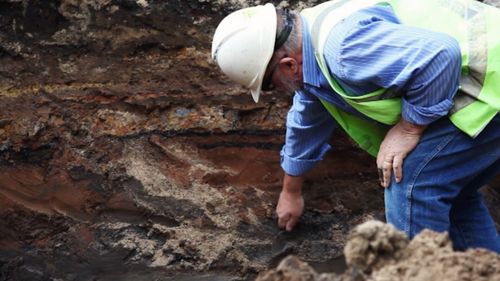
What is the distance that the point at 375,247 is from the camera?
1.43 m

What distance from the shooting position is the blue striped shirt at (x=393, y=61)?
76.9 inches

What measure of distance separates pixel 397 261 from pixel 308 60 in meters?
0.80

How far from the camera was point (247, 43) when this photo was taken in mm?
2135

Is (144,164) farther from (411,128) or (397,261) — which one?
(397,261)

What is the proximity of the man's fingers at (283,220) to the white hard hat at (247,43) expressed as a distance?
77cm

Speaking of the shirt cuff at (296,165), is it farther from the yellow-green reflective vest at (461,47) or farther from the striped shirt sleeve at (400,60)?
the striped shirt sleeve at (400,60)

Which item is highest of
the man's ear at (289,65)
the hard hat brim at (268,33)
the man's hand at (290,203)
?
the hard hat brim at (268,33)

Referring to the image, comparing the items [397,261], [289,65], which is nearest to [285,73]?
[289,65]

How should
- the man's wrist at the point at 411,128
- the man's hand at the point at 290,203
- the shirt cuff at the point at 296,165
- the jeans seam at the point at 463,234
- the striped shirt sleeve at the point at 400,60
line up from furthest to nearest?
the man's hand at the point at 290,203
the shirt cuff at the point at 296,165
the jeans seam at the point at 463,234
the man's wrist at the point at 411,128
the striped shirt sleeve at the point at 400,60

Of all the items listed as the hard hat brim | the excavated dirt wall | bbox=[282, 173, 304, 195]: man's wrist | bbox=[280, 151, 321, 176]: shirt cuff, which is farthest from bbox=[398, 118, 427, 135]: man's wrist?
the excavated dirt wall

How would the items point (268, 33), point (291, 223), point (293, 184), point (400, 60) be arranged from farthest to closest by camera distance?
point (291, 223) → point (293, 184) → point (268, 33) → point (400, 60)

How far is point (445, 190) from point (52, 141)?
1484mm

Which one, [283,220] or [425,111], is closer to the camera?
[425,111]

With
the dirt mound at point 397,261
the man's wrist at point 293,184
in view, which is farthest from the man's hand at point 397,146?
the dirt mound at point 397,261
